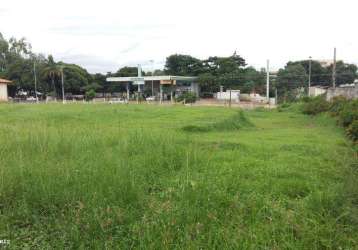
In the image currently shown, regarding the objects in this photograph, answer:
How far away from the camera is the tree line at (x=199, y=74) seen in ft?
186

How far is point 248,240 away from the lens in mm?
3299

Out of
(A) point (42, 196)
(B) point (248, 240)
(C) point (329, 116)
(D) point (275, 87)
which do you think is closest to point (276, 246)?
(B) point (248, 240)

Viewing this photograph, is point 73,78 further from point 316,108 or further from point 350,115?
point 350,115

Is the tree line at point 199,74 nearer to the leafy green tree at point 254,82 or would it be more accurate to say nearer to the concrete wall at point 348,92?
the leafy green tree at point 254,82

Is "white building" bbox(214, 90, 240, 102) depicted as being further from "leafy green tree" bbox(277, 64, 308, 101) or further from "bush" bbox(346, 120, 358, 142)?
"bush" bbox(346, 120, 358, 142)

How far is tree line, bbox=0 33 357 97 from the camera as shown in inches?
2238

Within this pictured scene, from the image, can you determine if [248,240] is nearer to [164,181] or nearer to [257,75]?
[164,181]

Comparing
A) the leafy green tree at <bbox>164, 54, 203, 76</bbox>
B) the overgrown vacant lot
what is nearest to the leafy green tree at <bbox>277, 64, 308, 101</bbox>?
the leafy green tree at <bbox>164, 54, 203, 76</bbox>

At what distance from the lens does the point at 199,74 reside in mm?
62500

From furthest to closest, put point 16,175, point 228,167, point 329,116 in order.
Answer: point 329,116 < point 228,167 < point 16,175

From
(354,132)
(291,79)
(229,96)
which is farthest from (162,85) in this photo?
(354,132)

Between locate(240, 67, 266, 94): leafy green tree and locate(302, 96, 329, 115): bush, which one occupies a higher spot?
locate(240, 67, 266, 94): leafy green tree

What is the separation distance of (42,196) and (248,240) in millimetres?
2532

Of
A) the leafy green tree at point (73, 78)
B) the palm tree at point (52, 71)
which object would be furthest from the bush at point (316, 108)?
the leafy green tree at point (73, 78)
